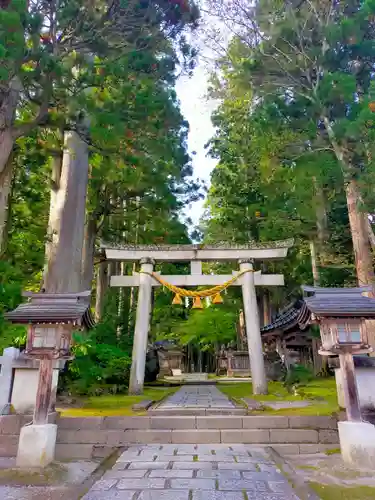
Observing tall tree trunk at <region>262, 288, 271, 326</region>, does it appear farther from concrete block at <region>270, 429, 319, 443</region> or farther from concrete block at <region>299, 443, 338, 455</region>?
concrete block at <region>299, 443, 338, 455</region>

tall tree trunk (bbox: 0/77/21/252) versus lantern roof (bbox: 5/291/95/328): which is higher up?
tall tree trunk (bbox: 0/77/21/252)

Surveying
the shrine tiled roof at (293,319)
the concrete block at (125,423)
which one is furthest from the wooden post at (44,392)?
the shrine tiled roof at (293,319)

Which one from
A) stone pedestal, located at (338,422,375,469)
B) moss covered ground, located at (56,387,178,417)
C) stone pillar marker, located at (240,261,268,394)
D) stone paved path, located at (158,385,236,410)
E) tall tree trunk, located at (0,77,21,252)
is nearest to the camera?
stone pedestal, located at (338,422,375,469)

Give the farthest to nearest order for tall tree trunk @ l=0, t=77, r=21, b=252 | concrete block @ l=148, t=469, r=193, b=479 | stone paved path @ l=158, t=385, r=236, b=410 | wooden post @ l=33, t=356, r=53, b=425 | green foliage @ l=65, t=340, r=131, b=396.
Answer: green foliage @ l=65, t=340, r=131, b=396
stone paved path @ l=158, t=385, r=236, b=410
tall tree trunk @ l=0, t=77, r=21, b=252
wooden post @ l=33, t=356, r=53, b=425
concrete block @ l=148, t=469, r=193, b=479

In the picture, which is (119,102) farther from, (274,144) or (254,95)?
(254,95)

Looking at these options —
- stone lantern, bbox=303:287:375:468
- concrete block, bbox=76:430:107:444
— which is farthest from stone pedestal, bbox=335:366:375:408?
concrete block, bbox=76:430:107:444

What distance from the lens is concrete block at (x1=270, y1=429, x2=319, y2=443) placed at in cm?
576

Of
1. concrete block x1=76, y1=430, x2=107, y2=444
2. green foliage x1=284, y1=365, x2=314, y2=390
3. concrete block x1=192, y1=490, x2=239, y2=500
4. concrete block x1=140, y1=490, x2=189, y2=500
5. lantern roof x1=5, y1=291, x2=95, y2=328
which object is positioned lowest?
concrete block x1=140, y1=490, x2=189, y2=500

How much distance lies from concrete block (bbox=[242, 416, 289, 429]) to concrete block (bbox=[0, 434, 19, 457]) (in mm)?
3715

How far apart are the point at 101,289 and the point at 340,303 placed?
12204 mm

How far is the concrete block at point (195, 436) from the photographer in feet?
19.1

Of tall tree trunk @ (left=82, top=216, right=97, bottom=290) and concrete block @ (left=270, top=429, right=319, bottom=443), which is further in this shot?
tall tree trunk @ (left=82, top=216, right=97, bottom=290)

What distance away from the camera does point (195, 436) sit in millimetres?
5871

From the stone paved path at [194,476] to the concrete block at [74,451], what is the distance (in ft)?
2.24
